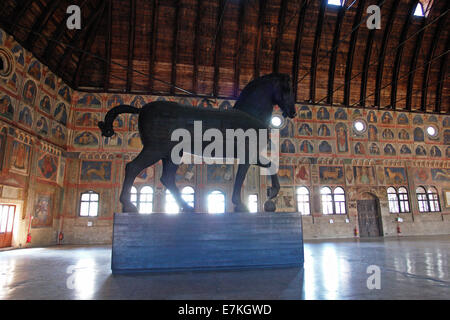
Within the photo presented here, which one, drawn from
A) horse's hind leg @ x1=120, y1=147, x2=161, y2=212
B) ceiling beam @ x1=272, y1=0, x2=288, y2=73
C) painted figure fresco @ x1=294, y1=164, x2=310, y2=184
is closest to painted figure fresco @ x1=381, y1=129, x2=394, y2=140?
painted figure fresco @ x1=294, y1=164, x2=310, y2=184

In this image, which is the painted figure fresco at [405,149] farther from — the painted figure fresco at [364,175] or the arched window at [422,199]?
the painted figure fresco at [364,175]

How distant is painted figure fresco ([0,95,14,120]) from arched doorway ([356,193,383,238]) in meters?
20.8

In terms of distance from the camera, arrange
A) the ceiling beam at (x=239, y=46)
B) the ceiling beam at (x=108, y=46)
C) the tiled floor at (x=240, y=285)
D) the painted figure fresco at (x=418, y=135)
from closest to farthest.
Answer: the tiled floor at (x=240, y=285) → the ceiling beam at (x=108, y=46) → the ceiling beam at (x=239, y=46) → the painted figure fresco at (x=418, y=135)

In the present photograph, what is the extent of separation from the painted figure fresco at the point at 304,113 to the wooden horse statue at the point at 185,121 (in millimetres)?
14662

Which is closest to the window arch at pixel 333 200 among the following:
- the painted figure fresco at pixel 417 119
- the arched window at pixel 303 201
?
the arched window at pixel 303 201

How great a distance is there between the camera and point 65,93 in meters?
16.8

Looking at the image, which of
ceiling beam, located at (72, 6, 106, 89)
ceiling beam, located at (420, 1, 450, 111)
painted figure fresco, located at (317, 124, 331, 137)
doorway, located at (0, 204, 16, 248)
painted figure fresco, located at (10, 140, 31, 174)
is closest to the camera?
doorway, located at (0, 204, 16, 248)

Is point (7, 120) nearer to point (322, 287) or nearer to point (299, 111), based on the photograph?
point (322, 287)

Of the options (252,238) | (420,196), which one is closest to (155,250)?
(252,238)

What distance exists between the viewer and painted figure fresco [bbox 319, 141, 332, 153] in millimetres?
19409

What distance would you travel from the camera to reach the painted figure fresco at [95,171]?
16.7 metres

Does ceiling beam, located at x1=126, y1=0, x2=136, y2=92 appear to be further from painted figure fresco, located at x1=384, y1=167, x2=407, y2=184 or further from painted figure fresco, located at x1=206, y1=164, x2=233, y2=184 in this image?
painted figure fresco, located at x1=384, y1=167, x2=407, y2=184

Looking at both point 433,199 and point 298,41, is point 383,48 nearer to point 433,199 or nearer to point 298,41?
point 298,41
